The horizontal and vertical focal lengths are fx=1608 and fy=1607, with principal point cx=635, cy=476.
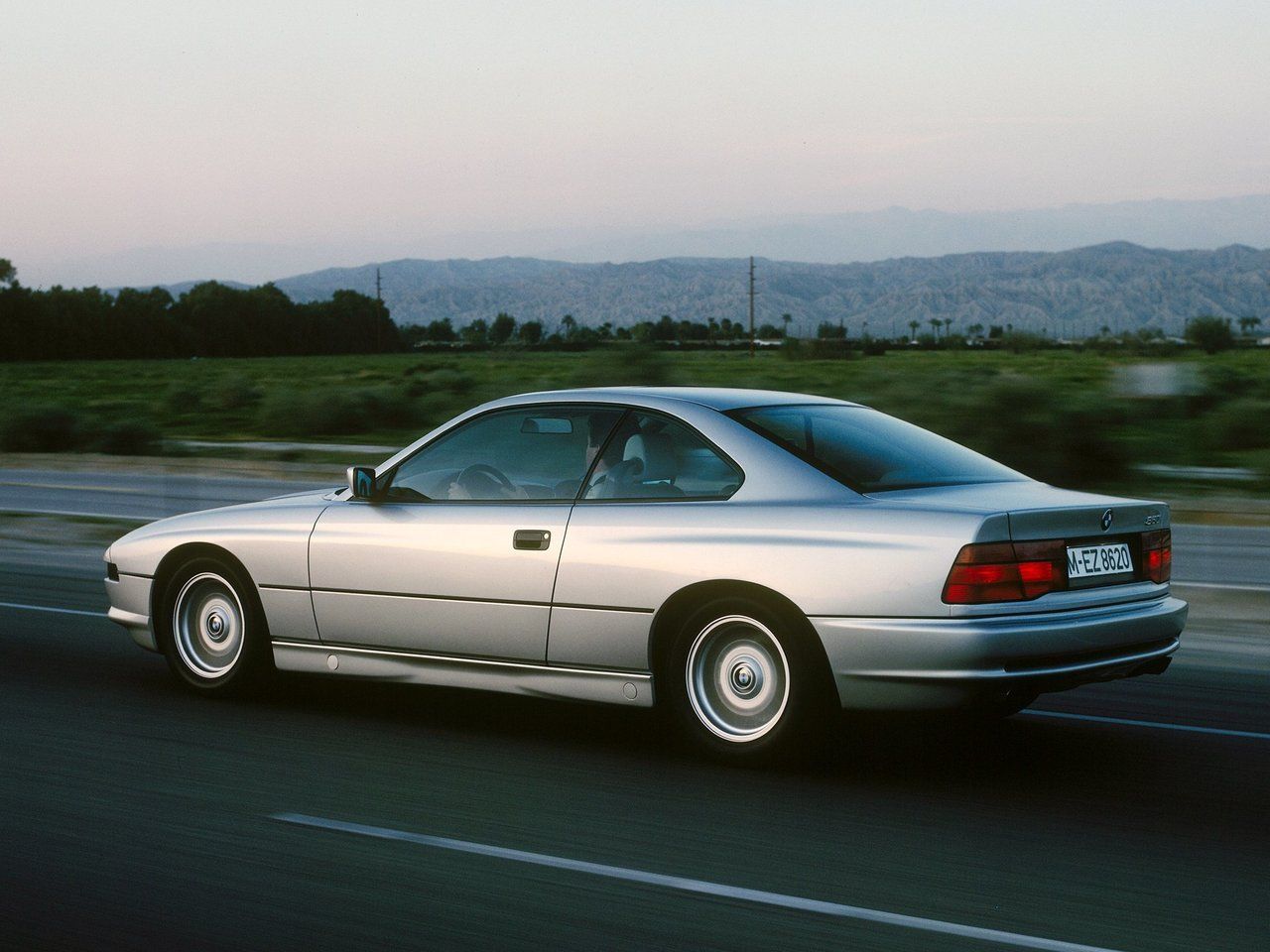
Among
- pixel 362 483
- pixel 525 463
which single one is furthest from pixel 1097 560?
pixel 362 483

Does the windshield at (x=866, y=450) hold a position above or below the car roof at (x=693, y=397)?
below

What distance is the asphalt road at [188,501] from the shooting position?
14.1m

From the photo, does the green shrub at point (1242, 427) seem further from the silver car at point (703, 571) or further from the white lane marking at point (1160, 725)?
the silver car at point (703, 571)

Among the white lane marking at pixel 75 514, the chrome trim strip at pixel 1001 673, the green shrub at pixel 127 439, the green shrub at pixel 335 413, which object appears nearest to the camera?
the chrome trim strip at pixel 1001 673

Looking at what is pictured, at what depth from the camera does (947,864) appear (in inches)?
201

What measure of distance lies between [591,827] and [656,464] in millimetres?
1782

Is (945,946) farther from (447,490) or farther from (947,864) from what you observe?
(447,490)

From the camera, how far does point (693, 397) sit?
6.91m

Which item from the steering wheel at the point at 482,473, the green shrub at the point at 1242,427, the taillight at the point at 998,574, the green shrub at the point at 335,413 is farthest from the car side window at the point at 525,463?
the green shrub at the point at 335,413

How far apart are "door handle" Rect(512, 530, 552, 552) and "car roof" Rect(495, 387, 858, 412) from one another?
2.13 feet

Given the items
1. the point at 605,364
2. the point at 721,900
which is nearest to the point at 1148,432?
the point at 605,364

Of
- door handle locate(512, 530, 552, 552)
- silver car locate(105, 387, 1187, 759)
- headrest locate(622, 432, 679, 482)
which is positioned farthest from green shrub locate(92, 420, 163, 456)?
headrest locate(622, 432, 679, 482)

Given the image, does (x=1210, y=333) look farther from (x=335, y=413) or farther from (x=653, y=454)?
(x=653, y=454)

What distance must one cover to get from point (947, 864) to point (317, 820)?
2148mm
